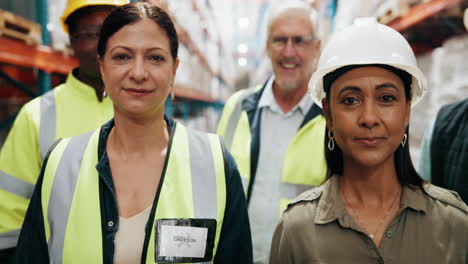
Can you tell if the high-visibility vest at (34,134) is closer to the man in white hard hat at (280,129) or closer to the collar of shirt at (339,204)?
the man in white hard hat at (280,129)

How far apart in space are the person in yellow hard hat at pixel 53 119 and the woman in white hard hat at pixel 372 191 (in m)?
1.04

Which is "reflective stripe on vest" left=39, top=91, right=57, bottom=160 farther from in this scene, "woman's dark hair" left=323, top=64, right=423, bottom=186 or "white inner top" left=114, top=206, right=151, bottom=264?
"woman's dark hair" left=323, top=64, right=423, bottom=186

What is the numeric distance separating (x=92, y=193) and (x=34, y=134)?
547mm

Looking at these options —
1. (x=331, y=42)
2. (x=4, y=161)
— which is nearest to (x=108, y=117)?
(x=4, y=161)

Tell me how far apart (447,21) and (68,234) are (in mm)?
2447

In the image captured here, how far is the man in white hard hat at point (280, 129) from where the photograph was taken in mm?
2080

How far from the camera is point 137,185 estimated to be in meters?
1.38

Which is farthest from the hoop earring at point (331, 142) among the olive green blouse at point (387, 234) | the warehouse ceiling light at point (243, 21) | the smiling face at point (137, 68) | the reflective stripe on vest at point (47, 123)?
the warehouse ceiling light at point (243, 21)

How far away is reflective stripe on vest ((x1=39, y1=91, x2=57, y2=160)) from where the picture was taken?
1685mm

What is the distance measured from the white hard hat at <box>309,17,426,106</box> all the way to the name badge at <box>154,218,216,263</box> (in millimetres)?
687

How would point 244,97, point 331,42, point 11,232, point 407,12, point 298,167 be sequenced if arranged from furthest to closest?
point 407,12 → point 244,97 → point 298,167 → point 11,232 → point 331,42

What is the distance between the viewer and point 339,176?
148 centimetres

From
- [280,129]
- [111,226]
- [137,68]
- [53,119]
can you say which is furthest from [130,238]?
[280,129]

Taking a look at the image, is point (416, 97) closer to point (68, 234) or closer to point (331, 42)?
point (331, 42)
